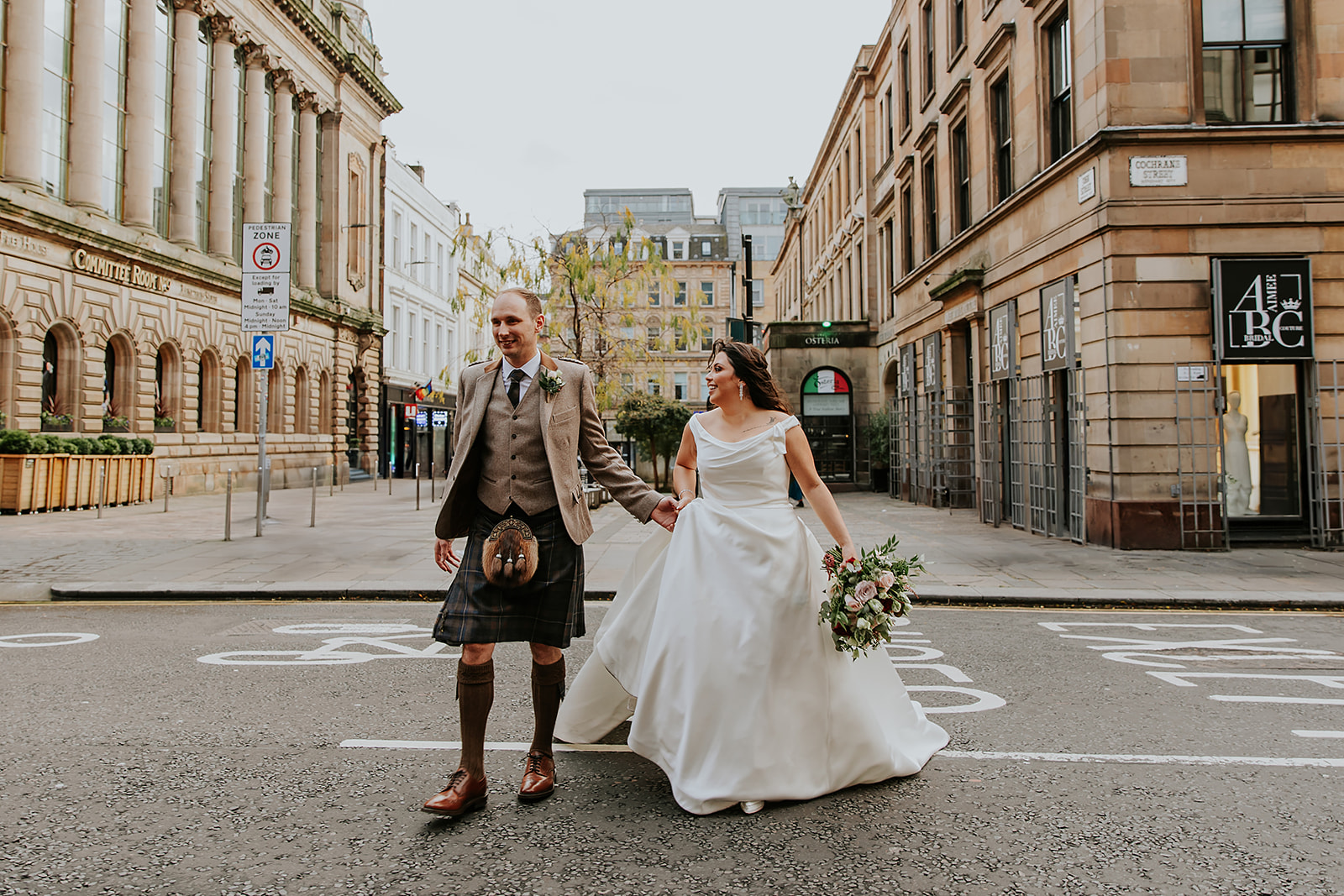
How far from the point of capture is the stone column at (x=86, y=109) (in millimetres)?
20562

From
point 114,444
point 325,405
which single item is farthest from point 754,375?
point 325,405

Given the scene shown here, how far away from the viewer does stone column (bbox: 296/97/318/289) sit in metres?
32.6

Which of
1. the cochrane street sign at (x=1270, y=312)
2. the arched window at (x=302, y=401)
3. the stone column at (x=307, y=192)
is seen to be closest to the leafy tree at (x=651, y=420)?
the arched window at (x=302, y=401)

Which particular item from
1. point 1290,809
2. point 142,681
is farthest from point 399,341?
point 1290,809

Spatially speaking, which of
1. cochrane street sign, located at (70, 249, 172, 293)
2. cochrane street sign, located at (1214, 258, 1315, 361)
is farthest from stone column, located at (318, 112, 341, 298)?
cochrane street sign, located at (1214, 258, 1315, 361)

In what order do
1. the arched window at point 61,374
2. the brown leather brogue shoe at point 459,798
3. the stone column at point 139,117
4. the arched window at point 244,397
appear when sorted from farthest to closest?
1. the arched window at point 244,397
2. the stone column at point 139,117
3. the arched window at point 61,374
4. the brown leather brogue shoe at point 459,798

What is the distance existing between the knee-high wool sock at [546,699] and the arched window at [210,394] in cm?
2579

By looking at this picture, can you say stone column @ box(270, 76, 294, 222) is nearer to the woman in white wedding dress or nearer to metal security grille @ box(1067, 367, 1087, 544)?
metal security grille @ box(1067, 367, 1087, 544)

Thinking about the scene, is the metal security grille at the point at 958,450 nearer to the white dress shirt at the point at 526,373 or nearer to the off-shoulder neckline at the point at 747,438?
the off-shoulder neckline at the point at 747,438

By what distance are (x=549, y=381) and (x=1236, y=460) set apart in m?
12.0

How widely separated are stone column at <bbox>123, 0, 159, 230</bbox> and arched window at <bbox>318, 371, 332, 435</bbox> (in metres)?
11.2

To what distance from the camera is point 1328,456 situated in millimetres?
11852

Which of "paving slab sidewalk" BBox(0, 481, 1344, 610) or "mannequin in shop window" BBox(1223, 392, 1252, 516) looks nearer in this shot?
"paving slab sidewalk" BBox(0, 481, 1344, 610)

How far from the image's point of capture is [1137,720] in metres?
4.50
